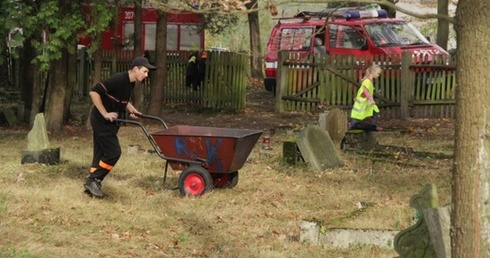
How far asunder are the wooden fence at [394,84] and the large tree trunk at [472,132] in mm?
17114

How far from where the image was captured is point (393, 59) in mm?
23703

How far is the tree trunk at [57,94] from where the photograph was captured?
19.7m

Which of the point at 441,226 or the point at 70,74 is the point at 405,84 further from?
the point at 441,226

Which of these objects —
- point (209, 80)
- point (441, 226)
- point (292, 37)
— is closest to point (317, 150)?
point (441, 226)

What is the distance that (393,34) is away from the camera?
84.4 feet

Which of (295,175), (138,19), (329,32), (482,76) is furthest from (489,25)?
(329,32)

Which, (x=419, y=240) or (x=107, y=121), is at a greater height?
(x=107, y=121)

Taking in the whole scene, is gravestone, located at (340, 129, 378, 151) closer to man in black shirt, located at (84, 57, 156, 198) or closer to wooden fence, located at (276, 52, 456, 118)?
man in black shirt, located at (84, 57, 156, 198)

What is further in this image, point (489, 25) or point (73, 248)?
point (73, 248)

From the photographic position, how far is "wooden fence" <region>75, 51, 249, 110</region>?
86.0ft

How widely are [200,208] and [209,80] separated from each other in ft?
49.7

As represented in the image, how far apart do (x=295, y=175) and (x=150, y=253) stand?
16.1 ft

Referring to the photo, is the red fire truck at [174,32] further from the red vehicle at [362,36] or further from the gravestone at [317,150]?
the gravestone at [317,150]

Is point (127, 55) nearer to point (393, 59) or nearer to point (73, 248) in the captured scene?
point (393, 59)
